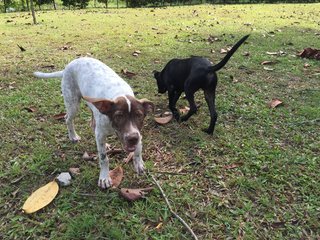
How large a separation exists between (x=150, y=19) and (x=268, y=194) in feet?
38.4

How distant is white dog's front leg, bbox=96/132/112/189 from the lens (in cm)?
357

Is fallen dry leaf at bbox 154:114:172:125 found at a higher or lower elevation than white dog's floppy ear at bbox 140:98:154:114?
lower

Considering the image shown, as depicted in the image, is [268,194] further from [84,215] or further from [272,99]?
[272,99]

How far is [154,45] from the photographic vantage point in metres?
9.02

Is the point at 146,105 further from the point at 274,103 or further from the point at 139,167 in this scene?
the point at 274,103

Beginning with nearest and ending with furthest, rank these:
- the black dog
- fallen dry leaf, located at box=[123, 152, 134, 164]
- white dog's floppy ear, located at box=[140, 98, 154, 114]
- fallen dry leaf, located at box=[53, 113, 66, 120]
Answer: white dog's floppy ear, located at box=[140, 98, 154, 114], fallen dry leaf, located at box=[123, 152, 134, 164], the black dog, fallen dry leaf, located at box=[53, 113, 66, 120]

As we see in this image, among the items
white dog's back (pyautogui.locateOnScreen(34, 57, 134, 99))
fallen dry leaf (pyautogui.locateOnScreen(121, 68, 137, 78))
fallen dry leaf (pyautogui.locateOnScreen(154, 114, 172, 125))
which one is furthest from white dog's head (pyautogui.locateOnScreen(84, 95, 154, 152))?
Result: fallen dry leaf (pyautogui.locateOnScreen(121, 68, 137, 78))

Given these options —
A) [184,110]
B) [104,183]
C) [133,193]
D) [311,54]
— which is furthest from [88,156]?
[311,54]

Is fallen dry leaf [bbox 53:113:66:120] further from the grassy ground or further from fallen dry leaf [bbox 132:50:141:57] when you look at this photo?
fallen dry leaf [bbox 132:50:141:57]

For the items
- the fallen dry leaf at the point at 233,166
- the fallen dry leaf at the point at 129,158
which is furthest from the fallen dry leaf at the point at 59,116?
the fallen dry leaf at the point at 233,166

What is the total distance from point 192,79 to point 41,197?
2327mm

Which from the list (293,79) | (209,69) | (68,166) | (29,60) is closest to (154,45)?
(29,60)

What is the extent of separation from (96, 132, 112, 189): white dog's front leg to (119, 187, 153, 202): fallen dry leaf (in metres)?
0.19

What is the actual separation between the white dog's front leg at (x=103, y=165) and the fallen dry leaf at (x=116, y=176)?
0.23 feet
